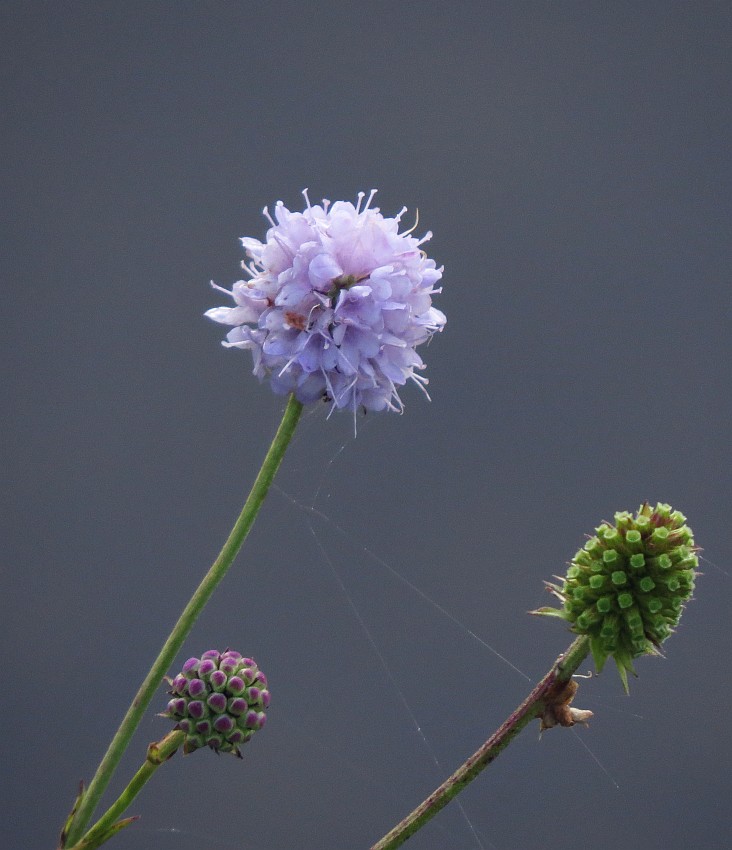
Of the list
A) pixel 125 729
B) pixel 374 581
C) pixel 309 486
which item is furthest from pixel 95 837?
pixel 374 581

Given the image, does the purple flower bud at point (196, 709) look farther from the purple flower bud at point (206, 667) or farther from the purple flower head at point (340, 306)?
the purple flower head at point (340, 306)

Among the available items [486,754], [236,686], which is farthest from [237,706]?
[486,754]

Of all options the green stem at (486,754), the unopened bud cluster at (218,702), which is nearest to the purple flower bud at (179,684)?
the unopened bud cluster at (218,702)

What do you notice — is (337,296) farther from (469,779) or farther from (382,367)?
(469,779)

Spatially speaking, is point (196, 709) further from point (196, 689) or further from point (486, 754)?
point (486, 754)

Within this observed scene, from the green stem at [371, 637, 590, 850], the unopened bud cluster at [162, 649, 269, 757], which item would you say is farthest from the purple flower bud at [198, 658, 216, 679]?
the green stem at [371, 637, 590, 850]
